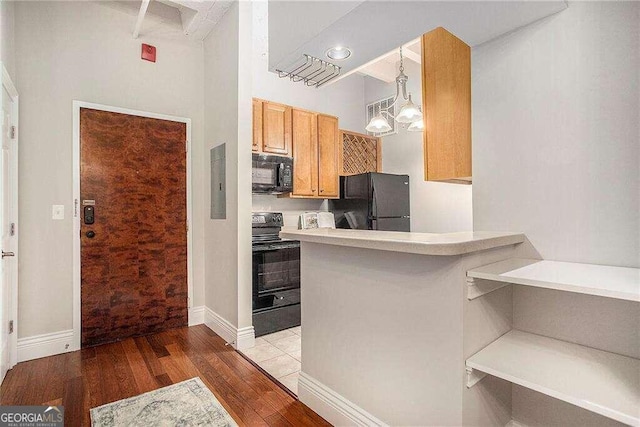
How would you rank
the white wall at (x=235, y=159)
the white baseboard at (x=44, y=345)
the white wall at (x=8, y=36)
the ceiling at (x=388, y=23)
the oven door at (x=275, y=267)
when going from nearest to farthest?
the ceiling at (x=388, y=23)
the white wall at (x=8, y=36)
the white baseboard at (x=44, y=345)
the white wall at (x=235, y=159)
the oven door at (x=275, y=267)

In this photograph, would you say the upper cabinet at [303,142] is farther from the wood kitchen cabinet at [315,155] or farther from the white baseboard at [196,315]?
the white baseboard at [196,315]

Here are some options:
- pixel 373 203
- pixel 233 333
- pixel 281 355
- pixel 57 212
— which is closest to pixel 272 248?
pixel 233 333

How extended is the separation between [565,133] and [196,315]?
344 cm

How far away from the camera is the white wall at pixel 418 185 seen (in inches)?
158

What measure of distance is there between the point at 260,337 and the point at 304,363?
47.8 inches

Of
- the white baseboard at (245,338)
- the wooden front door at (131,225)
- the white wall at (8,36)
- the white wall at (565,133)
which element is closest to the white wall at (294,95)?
the wooden front door at (131,225)

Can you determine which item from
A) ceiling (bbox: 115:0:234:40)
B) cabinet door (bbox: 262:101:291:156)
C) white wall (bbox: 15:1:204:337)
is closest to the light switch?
white wall (bbox: 15:1:204:337)

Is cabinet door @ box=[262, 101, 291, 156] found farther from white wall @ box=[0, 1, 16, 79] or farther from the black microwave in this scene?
white wall @ box=[0, 1, 16, 79]

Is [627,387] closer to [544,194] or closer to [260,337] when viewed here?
[544,194]

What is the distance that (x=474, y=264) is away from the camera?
4.38ft

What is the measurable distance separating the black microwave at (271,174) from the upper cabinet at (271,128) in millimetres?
115

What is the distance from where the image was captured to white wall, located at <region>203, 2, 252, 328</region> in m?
2.92

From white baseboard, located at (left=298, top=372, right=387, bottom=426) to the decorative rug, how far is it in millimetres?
432

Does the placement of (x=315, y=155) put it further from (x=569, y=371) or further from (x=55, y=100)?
(x=569, y=371)
